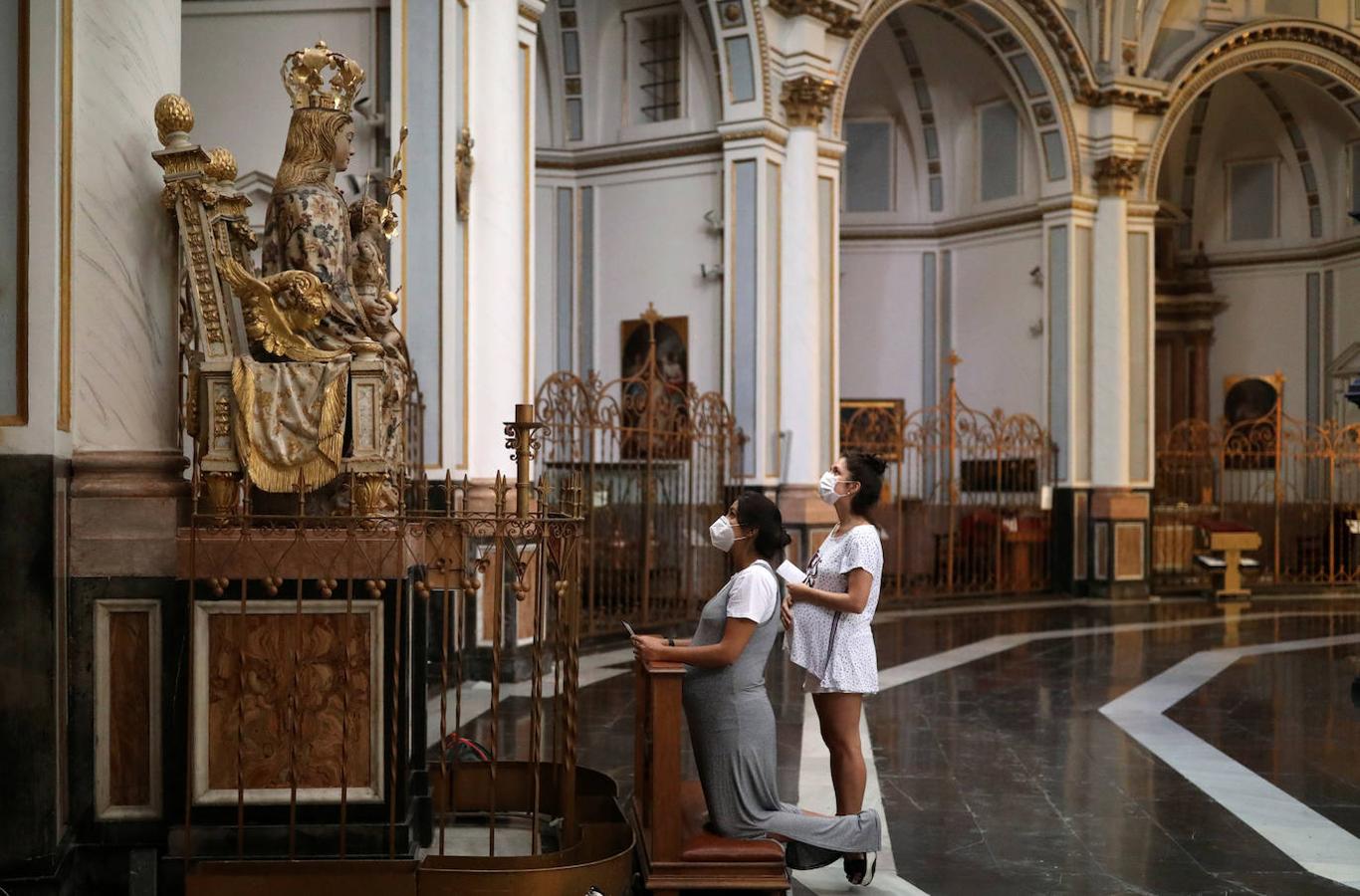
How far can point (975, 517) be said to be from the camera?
17.2 metres

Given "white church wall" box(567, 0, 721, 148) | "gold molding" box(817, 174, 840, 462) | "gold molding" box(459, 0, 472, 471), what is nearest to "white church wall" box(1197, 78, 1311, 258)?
"gold molding" box(817, 174, 840, 462)

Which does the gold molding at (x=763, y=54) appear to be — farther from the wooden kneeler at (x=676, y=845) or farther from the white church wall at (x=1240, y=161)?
the white church wall at (x=1240, y=161)

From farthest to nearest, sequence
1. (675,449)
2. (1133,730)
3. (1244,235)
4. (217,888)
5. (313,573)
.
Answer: (1244,235), (675,449), (1133,730), (313,573), (217,888)

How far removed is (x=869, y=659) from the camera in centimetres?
502

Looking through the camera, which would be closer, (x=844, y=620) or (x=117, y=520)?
(x=117, y=520)

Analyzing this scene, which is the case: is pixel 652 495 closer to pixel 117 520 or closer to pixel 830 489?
pixel 830 489

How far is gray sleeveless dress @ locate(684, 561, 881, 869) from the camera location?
4.50 meters

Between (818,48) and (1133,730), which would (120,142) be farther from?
(818,48)

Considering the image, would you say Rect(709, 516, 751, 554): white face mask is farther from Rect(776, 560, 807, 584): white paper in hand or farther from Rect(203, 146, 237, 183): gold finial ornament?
Rect(203, 146, 237, 183): gold finial ornament

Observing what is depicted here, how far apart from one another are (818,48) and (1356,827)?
399 inches

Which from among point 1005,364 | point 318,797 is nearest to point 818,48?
point 1005,364

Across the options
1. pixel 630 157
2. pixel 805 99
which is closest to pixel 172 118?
pixel 805 99

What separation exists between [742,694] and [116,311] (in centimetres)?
257

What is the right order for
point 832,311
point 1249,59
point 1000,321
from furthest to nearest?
1. point 1000,321
2. point 1249,59
3. point 832,311
